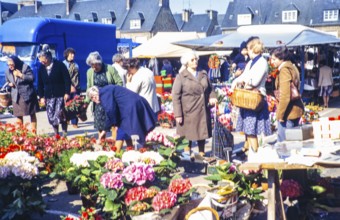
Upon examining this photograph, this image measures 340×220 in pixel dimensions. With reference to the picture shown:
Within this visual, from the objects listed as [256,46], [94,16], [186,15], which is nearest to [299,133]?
[256,46]

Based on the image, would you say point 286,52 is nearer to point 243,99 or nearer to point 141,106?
point 243,99

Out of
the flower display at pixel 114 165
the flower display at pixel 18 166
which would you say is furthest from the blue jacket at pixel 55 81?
the flower display at pixel 114 165

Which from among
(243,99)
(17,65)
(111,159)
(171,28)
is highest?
(171,28)

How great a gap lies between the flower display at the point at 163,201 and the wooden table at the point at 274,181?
0.63 m

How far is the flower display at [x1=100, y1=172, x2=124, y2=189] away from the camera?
4.03 meters

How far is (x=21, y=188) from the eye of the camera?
4.50 metres

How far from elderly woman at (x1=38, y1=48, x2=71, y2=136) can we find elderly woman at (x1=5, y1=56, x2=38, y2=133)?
0.19m

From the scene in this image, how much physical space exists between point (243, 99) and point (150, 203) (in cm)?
281

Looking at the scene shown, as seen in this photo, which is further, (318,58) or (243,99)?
(318,58)

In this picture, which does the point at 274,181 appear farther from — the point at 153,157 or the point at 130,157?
the point at 130,157

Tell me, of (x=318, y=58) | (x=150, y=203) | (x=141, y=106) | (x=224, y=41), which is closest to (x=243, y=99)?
(x=141, y=106)

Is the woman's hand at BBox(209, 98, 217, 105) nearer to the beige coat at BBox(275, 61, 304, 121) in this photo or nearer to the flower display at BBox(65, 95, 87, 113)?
the beige coat at BBox(275, 61, 304, 121)

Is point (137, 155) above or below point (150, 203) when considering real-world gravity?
above

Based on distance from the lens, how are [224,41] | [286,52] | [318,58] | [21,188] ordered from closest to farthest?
[21,188], [286,52], [224,41], [318,58]
